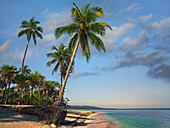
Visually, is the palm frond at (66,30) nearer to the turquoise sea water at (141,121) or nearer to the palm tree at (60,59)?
the palm tree at (60,59)

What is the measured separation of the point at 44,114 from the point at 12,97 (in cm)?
4247

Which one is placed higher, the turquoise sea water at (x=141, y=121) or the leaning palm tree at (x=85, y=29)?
the leaning palm tree at (x=85, y=29)

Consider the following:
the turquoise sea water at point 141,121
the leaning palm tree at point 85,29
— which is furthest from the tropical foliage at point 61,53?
the turquoise sea water at point 141,121

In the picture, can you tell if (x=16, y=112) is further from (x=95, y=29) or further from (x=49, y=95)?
(x=49, y=95)

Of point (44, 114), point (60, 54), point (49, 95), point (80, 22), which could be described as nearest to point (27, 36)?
point (60, 54)

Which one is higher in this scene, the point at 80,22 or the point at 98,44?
the point at 80,22

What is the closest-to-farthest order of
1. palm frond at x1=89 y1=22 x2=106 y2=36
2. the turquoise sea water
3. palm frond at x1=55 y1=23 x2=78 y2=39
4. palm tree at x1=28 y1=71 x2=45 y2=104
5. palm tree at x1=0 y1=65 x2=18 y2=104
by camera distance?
palm frond at x1=89 y1=22 x2=106 y2=36
palm frond at x1=55 y1=23 x2=78 y2=39
the turquoise sea water
palm tree at x1=0 y1=65 x2=18 y2=104
palm tree at x1=28 y1=71 x2=45 y2=104

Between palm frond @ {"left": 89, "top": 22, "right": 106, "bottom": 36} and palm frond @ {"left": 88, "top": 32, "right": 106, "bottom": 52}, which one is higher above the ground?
palm frond @ {"left": 89, "top": 22, "right": 106, "bottom": 36}

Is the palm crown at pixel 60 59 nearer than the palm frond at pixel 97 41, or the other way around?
the palm frond at pixel 97 41

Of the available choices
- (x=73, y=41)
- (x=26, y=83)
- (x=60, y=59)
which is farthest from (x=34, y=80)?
(x=73, y=41)

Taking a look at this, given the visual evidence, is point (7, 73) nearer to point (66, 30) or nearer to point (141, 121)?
point (66, 30)

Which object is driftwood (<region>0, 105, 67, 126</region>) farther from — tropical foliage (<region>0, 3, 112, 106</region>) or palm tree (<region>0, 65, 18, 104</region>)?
palm tree (<region>0, 65, 18, 104</region>)

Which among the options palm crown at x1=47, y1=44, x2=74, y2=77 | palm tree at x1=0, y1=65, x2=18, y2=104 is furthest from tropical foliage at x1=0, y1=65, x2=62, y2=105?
palm crown at x1=47, y1=44, x2=74, y2=77

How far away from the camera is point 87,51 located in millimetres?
21016
